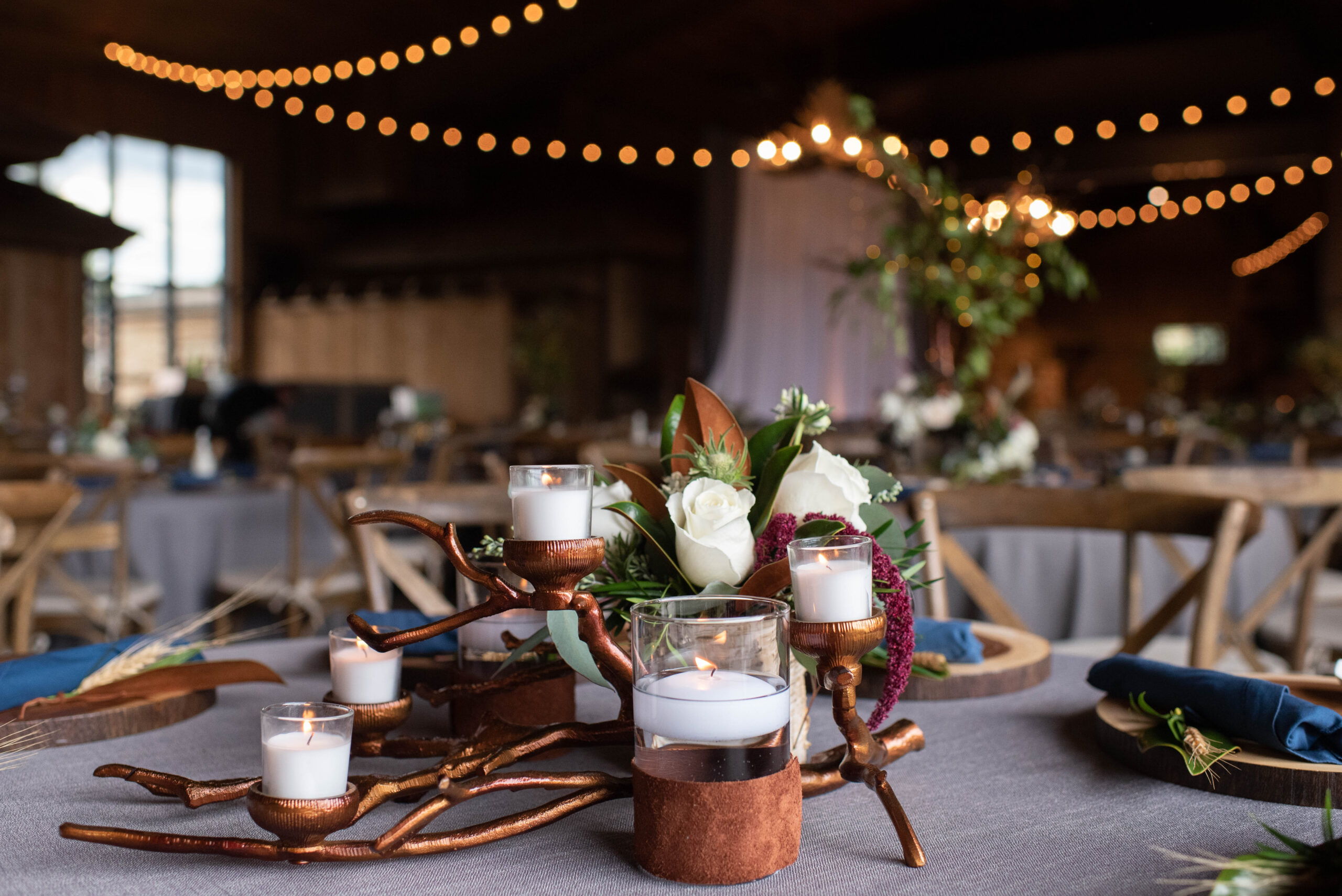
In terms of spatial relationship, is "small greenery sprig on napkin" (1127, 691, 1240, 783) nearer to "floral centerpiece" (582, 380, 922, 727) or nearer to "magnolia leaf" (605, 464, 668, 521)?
"floral centerpiece" (582, 380, 922, 727)

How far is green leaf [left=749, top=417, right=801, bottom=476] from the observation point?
0.83 meters

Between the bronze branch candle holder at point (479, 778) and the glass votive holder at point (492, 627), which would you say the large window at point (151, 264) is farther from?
the bronze branch candle holder at point (479, 778)

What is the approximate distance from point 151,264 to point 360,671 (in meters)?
15.2

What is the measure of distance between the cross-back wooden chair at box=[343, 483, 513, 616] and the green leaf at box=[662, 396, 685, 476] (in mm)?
637

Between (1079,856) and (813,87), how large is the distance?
34.5ft

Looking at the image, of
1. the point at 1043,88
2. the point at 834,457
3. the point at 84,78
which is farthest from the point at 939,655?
the point at 84,78

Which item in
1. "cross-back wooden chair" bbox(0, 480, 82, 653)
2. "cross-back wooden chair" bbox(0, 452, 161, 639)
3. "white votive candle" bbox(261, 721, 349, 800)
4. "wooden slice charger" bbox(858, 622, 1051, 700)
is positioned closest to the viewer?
"white votive candle" bbox(261, 721, 349, 800)

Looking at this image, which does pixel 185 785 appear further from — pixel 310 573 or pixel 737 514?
pixel 310 573

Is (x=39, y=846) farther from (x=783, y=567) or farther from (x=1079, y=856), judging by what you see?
(x=1079, y=856)

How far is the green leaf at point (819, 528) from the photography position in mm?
728

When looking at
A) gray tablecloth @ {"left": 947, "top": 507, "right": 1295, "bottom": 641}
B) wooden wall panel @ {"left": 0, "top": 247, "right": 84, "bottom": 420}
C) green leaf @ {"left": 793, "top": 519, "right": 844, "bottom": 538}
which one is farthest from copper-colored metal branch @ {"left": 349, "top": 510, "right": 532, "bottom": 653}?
wooden wall panel @ {"left": 0, "top": 247, "right": 84, "bottom": 420}

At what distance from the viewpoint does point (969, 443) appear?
3.04 metres

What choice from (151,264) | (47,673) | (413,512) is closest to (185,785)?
(47,673)

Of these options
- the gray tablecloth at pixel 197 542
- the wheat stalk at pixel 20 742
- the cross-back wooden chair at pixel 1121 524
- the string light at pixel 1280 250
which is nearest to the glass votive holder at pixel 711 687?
the wheat stalk at pixel 20 742
